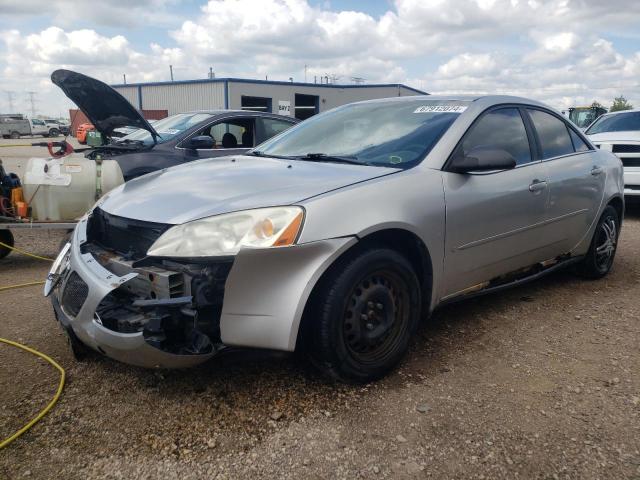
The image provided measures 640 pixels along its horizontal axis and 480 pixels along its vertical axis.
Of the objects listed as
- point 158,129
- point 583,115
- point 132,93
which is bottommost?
point 158,129

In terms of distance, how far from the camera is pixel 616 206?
189 inches

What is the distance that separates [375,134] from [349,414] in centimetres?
175

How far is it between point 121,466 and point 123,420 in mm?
339

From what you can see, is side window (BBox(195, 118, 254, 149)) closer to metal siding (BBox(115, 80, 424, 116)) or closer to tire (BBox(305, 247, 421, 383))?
tire (BBox(305, 247, 421, 383))

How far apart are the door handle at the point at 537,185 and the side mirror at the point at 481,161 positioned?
571mm

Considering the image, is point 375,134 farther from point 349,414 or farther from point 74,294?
point 74,294

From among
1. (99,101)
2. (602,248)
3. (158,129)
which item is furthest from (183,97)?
(602,248)

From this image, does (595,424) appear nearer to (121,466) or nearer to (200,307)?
(200,307)

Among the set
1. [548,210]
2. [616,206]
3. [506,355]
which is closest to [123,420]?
[506,355]

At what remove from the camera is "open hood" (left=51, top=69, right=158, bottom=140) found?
4.80 m

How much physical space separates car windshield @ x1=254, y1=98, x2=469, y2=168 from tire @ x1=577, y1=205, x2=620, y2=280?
201 cm

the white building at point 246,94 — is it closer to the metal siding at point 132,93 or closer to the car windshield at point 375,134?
the metal siding at point 132,93

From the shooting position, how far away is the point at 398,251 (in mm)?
2865

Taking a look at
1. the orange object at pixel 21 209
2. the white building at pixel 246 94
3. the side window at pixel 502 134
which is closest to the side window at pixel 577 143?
the side window at pixel 502 134
